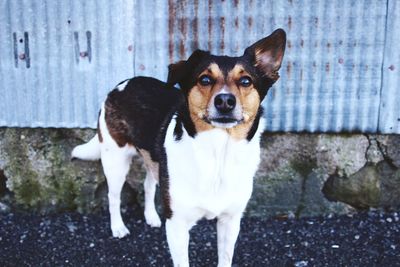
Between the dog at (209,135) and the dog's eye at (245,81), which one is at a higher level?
the dog's eye at (245,81)

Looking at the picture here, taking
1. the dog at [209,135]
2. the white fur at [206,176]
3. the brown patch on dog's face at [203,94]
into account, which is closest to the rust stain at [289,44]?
the dog at [209,135]

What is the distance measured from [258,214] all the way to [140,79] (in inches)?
62.7

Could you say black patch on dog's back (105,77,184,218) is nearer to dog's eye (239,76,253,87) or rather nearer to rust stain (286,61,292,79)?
dog's eye (239,76,253,87)

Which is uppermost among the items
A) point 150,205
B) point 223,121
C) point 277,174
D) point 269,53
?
point 269,53

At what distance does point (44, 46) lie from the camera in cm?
431

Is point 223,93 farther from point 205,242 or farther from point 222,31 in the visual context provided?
point 205,242

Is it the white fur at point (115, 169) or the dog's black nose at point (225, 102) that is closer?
the dog's black nose at point (225, 102)

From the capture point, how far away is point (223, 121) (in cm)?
292

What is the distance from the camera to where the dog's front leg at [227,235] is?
11.5 feet

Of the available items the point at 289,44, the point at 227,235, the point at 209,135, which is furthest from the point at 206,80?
the point at 289,44

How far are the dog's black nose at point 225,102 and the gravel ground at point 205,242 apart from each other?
62.5 inches

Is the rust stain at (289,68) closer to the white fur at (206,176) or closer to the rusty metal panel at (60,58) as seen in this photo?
the white fur at (206,176)

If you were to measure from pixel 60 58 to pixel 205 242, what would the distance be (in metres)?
1.88

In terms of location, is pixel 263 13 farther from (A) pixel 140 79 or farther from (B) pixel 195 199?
(B) pixel 195 199
